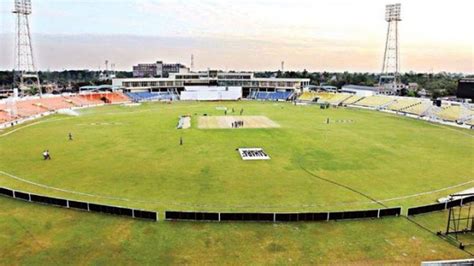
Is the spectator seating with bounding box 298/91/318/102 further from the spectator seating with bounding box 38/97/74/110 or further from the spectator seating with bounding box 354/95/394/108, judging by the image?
the spectator seating with bounding box 38/97/74/110

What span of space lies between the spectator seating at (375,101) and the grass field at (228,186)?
3722 centimetres

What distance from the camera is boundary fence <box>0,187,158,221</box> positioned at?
64.3 ft

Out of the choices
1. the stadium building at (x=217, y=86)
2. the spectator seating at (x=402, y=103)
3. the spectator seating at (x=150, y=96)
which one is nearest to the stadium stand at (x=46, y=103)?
the spectator seating at (x=150, y=96)

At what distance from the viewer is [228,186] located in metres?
25.0

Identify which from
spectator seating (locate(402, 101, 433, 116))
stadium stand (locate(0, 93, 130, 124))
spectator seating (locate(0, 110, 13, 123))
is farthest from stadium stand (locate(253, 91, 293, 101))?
spectator seating (locate(0, 110, 13, 123))

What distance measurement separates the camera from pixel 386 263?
50.0 ft

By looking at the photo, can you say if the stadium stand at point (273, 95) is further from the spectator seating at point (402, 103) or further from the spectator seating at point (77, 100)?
the spectator seating at point (77, 100)

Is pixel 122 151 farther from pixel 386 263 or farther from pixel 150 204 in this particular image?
pixel 386 263

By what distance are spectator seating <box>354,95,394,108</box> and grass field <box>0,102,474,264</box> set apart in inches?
1465

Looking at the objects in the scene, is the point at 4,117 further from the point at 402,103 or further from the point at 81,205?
the point at 402,103

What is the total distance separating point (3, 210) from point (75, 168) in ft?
30.0

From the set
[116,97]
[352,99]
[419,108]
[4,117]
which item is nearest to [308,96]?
[352,99]

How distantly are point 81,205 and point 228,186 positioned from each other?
372 inches

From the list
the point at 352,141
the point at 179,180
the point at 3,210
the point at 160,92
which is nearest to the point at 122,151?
the point at 179,180
